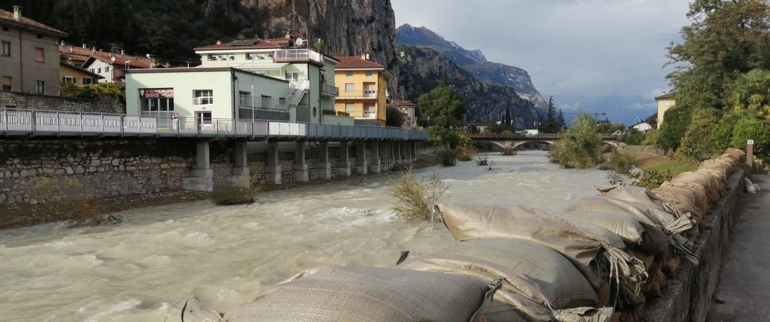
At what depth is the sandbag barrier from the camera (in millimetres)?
2268

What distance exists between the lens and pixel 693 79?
126 ft

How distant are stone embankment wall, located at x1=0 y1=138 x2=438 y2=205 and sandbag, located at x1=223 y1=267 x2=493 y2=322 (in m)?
16.7

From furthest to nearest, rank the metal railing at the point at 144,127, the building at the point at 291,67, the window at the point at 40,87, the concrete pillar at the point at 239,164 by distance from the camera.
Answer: the building at the point at 291,67 < the window at the point at 40,87 < the concrete pillar at the point at 239,164 < the metal railing at the point at 144,127

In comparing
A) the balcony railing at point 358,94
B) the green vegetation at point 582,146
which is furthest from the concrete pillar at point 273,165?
the balcony railing at point 358,94

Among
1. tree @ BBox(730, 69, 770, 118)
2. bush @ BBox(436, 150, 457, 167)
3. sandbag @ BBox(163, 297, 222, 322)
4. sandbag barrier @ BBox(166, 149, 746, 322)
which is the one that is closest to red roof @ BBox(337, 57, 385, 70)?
bush @ BBox(436, 150, 457, 167)

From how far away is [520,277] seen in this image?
297cm

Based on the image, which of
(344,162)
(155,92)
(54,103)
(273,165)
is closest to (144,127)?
(273,165)

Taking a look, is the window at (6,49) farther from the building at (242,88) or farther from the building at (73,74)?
the building at (73,74)

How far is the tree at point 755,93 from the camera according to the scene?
3288 centimetres

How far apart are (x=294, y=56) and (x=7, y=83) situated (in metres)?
17.4

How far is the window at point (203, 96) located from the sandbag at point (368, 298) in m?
27.9

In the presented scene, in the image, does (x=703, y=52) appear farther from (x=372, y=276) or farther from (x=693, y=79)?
(x=372, y=276)

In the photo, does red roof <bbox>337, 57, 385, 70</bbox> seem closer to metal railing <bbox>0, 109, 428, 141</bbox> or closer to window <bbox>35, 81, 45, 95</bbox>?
metal railing <bbox>0, 109, 428, 141</bbox>

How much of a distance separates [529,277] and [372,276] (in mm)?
1133
